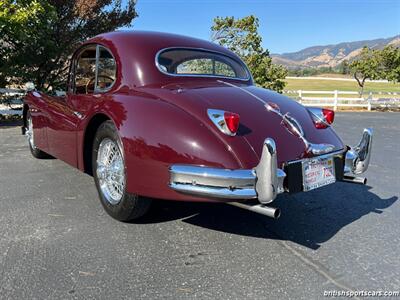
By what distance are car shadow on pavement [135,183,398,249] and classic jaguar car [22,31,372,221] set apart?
0.41 meters

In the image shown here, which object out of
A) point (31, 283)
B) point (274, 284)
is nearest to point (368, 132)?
point (274, 284)

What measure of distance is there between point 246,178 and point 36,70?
11159 mm

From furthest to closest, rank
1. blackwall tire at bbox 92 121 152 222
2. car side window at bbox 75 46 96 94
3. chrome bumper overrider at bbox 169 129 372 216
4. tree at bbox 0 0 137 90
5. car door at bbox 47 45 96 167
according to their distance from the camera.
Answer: tree at bbox 0 0 137 90, car side window at bbox 75 46 96 94, car door at bbox 47 45 96 167, blackwall tire at bbox 92 121 152 222, chrome bumper overrider at bbox 169 129 372 216

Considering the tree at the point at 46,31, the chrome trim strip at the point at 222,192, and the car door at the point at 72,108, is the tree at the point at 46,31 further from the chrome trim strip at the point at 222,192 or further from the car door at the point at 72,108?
the chrome trim strip at the point at 222,192

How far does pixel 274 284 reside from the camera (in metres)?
2.42

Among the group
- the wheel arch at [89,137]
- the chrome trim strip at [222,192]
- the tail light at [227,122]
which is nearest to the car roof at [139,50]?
the wheel arch at [89,137]

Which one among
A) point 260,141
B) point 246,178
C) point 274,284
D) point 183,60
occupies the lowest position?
point 274,284

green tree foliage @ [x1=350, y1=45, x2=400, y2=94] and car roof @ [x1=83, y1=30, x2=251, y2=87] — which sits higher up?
green tree foliage @ [x1=350, y1=45, x2=400, y2=94]

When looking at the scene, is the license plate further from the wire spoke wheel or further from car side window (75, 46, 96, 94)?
car side window (75, 46, 96, 94)

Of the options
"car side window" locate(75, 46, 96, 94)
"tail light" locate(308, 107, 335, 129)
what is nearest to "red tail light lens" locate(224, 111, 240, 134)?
"tail light" locate(308, 107, 335, 129)

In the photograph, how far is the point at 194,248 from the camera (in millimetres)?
2918

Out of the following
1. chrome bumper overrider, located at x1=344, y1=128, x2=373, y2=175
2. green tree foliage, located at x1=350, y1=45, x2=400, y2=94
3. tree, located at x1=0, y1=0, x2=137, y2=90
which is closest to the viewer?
chrome bumper overrider, located at x1=344, y1=128, x2=373, y2=175

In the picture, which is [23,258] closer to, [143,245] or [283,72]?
[143,245]

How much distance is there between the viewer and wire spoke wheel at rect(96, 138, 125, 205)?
10.8 feet
